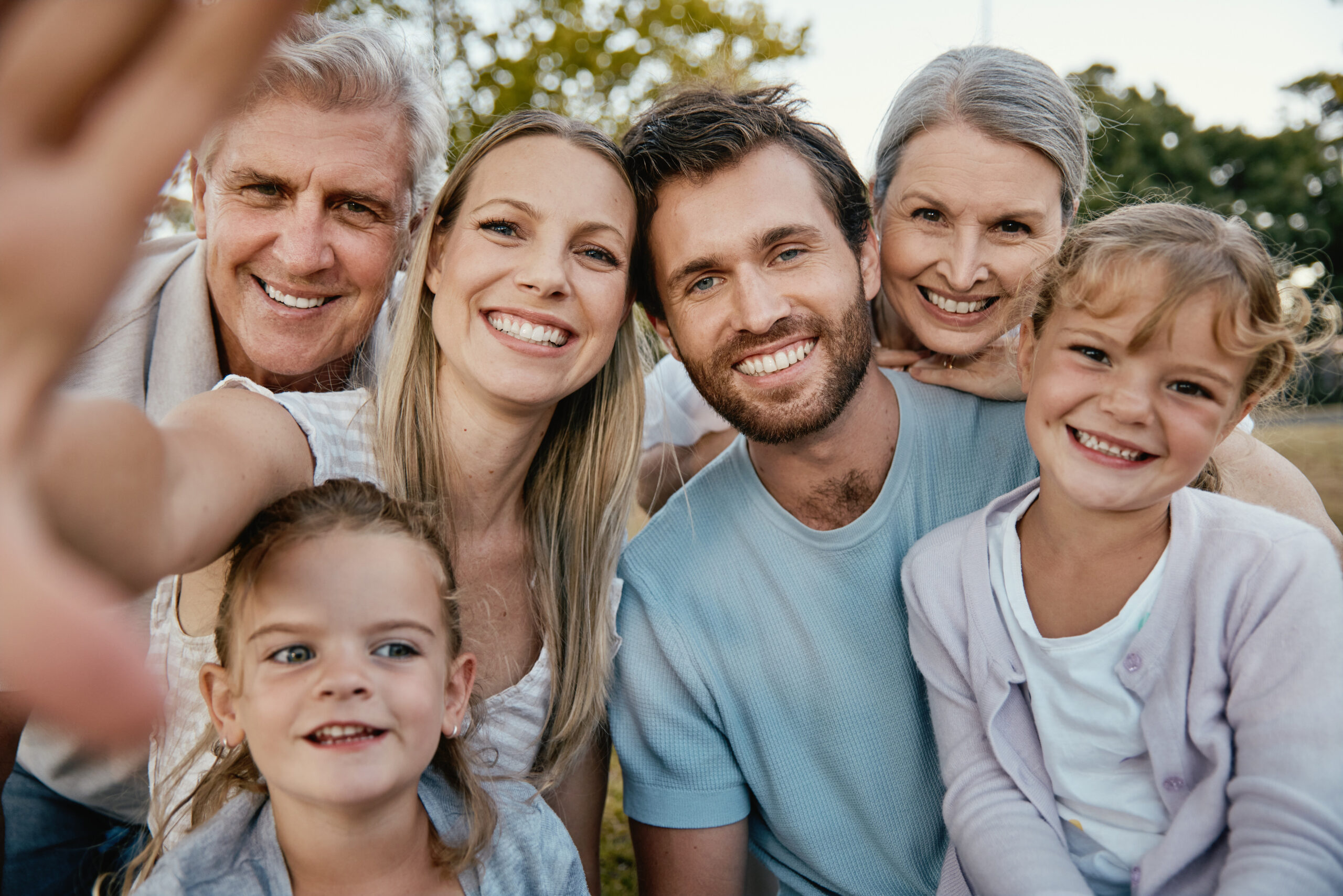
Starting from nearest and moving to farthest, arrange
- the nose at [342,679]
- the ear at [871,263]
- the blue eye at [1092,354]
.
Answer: the nose at [342,679] → the blue eye at [1092,354] → the ear at [871,263]

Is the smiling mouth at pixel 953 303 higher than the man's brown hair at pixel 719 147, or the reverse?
the man's brown hair at pixel 719 147

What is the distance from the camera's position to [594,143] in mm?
2820

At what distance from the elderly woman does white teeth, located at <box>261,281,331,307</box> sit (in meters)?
1.88

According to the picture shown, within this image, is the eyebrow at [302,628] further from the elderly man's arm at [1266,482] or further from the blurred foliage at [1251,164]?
the blurred foliage at [1251,164]

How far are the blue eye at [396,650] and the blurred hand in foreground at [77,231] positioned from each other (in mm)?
1301

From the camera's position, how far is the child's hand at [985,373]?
292 centimetres

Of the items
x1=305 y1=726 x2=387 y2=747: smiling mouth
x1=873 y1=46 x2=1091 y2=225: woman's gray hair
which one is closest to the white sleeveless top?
x1=305 y1=726 x2=387 y2=747: smiling mouth

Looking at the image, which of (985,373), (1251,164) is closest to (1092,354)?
(985,373)

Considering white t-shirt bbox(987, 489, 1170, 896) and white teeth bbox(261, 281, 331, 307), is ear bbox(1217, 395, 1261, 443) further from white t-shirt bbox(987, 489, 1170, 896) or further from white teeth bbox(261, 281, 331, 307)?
white teeth bbox(261, 281, 331, 307)

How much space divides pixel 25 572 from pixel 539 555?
2268 mm

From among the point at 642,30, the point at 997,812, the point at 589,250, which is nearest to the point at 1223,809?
the point at 997,812

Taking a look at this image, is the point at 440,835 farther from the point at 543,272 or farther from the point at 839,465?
the point at 839,465

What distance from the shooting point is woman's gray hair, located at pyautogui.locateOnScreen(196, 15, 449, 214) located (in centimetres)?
288

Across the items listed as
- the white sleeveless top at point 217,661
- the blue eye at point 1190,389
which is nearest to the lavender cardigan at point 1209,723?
the blue eye at point 1190,389
